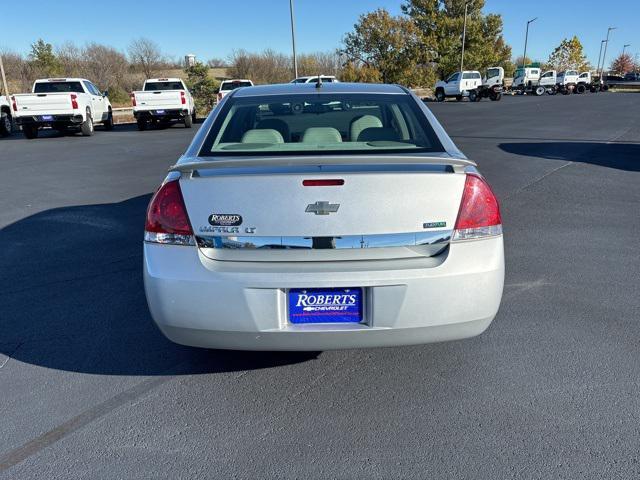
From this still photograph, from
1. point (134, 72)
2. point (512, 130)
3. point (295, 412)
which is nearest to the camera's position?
point (295, 412)

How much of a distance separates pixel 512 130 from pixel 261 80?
115ft

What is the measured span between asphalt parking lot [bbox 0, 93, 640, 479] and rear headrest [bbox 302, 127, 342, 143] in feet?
4.32

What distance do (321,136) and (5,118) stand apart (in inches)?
746

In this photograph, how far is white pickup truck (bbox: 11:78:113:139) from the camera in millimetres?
16359

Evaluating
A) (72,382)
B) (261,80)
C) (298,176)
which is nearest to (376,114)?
(298,176)

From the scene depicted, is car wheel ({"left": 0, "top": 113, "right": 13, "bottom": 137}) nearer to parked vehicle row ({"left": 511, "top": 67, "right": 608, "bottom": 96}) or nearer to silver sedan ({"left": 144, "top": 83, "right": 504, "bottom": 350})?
silver sedan ({"left": 144, "top": 83, "right": 504, "bottom": 350})

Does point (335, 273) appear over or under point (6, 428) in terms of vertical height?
over

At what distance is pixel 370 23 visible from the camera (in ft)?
167

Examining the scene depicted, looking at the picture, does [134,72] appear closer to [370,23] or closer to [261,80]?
[261,80]

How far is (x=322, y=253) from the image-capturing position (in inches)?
99.6

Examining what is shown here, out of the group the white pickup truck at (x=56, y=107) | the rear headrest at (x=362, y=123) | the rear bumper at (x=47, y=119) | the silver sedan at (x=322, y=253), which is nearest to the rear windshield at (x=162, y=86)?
the white pickup truck at (x=56, y=107)

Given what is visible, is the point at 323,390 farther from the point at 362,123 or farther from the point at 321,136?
the point at 362,123

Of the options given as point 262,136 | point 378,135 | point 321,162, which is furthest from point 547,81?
point 321,162

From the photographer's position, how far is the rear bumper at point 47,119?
16.5 metres
